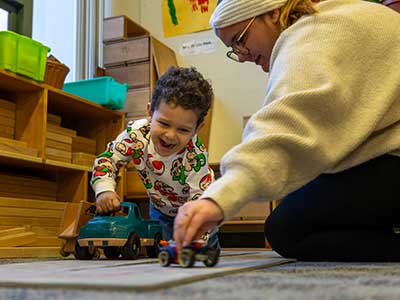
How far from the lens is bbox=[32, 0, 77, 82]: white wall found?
9.80 feet

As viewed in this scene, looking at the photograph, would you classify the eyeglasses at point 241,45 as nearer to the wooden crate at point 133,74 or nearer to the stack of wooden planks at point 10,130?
the stack of wooden planks at point 10,130

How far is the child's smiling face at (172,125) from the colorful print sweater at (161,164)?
74 millimetres

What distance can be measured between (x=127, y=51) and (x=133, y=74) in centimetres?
13

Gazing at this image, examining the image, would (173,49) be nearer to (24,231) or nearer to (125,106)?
(125,106)

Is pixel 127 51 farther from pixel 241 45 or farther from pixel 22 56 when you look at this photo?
pixel 241 45

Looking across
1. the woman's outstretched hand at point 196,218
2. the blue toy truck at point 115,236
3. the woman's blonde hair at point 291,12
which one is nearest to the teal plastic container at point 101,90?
the blue toy truck at point 115,236

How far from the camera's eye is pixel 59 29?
9.87ft

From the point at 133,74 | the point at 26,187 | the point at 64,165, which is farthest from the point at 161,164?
the point at 133,74

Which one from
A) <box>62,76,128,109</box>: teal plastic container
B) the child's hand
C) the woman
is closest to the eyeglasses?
the woman

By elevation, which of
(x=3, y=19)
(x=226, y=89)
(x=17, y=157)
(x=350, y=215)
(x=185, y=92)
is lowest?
(x=350, y=215)

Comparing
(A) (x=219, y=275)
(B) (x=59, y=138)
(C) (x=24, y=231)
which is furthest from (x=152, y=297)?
(B) (x=59, y=138)

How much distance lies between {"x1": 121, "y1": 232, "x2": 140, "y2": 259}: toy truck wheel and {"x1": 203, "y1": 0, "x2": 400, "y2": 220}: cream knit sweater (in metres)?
0.61

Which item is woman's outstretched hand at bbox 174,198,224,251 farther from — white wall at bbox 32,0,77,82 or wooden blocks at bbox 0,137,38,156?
white wall at bbox 32,0,77,82

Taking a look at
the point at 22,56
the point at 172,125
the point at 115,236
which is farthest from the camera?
the point at 22,56
